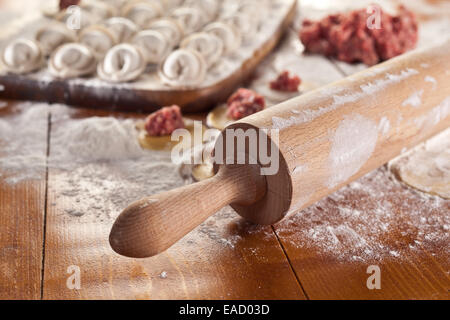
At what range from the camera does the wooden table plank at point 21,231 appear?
3.89 feet

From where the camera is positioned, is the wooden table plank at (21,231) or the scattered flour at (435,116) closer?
the wooden table plank at (21,231)

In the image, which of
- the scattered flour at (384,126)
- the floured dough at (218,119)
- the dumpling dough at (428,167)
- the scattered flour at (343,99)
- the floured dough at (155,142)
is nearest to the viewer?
the scattered flour at (343,99)

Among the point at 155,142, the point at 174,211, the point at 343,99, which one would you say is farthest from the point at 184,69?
the point at 174,211

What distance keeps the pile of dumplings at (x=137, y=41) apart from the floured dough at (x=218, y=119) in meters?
0.12

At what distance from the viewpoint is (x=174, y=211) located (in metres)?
1.14

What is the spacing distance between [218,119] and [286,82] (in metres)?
0.33

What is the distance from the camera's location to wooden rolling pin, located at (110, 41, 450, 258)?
1.12 metres

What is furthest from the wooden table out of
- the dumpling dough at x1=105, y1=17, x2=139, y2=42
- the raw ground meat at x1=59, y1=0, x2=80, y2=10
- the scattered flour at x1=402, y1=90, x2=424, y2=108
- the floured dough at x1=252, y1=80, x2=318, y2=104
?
the raw ground meat at x1=59, y1=0, x2=80, y2=10

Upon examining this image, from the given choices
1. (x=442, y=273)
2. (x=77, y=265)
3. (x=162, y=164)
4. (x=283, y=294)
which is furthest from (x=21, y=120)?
(x=442, y=273)

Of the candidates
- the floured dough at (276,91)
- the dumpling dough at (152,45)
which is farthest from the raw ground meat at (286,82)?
the dumpling dough at (152,45)

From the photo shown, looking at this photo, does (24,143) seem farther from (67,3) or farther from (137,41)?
(67,3)

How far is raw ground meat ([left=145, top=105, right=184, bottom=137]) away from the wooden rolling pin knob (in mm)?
566

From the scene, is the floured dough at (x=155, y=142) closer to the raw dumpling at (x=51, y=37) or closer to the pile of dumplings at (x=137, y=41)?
the pile of dumplings at (x=137, y=41)

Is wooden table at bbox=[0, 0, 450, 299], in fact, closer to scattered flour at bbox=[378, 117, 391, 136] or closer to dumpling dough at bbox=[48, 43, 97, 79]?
scattered flour at bbox=[378, 117, 391, 136]
